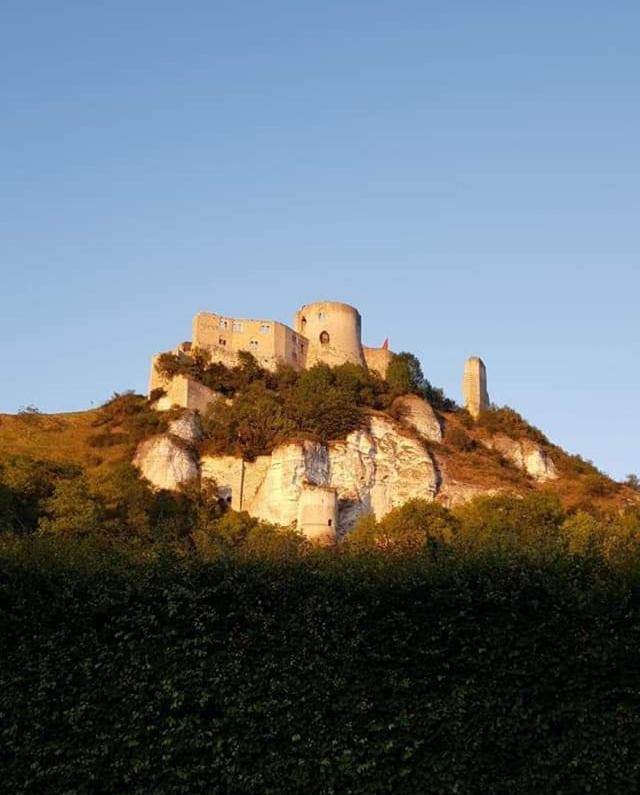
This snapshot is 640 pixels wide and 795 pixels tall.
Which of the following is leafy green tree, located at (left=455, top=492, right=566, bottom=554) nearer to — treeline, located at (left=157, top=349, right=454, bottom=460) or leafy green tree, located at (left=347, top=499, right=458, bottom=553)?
leafy green tree, located at (left=347, top=499, right=458, bottom=553)

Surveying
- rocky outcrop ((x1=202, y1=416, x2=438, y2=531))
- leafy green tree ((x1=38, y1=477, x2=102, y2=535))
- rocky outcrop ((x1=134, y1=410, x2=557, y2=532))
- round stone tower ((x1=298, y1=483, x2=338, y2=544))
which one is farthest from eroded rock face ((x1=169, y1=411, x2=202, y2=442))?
leafy green tree ((x1=38, y1=477, x2=102, y2=535))

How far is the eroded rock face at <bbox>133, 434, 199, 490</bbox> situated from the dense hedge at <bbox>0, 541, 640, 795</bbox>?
3967 cm

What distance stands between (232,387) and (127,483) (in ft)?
40.9

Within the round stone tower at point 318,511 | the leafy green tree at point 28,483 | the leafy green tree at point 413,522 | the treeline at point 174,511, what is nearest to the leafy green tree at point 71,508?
the treeline at point 174,511

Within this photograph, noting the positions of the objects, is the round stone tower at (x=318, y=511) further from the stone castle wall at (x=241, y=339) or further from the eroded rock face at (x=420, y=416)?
the stone castle wall at (x=241, y=339)

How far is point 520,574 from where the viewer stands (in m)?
16.2

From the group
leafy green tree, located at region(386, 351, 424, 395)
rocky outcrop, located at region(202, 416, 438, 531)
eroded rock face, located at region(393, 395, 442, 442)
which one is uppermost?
leafy green tree, located at region(386, 351, 424, 395)

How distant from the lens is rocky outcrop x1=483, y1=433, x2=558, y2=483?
6612cm

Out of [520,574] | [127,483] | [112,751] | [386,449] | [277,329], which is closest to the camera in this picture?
[112,751]

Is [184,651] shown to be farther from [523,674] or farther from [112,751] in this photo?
[523,674]

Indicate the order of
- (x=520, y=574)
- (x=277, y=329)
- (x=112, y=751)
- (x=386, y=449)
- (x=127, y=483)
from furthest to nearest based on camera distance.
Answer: (x=277, y=329) → (x=386, y=449) → (x=127, y=483) → (x=520, y=574) → (x=112, y=751)

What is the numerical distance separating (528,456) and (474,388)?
407 inches

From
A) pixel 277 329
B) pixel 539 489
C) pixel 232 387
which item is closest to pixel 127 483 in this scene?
pixel 232 387

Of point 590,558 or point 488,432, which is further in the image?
point 488,432
